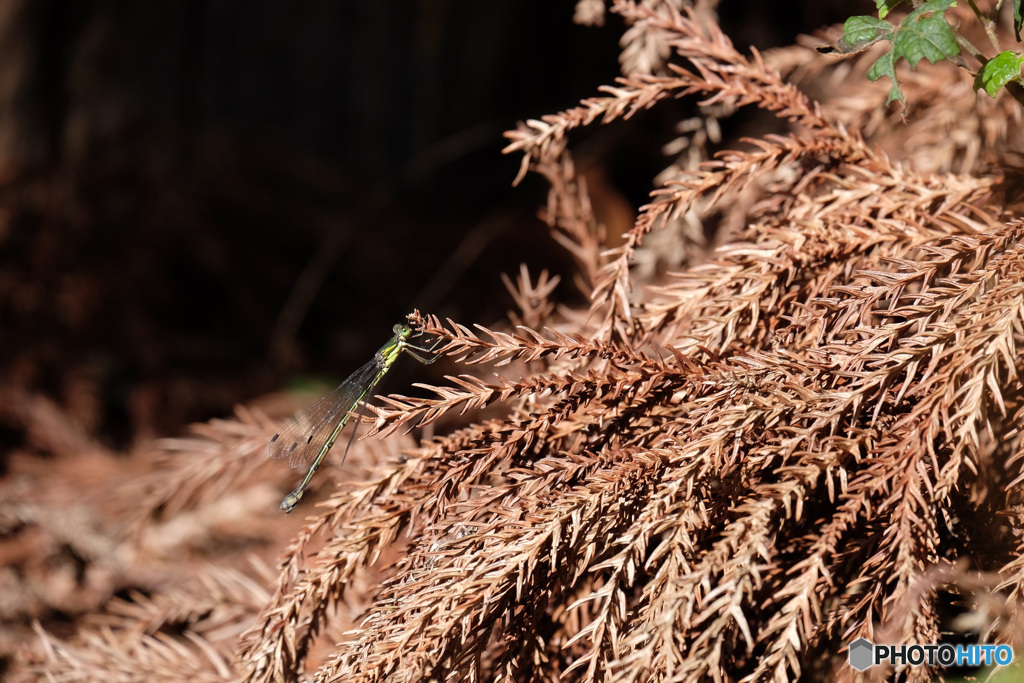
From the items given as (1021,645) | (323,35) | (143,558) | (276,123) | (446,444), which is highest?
(323,35)

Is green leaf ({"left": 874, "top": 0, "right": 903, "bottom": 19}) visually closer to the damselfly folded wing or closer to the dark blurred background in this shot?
the damselfly folded wing

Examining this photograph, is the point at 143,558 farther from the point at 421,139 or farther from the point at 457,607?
the point at 421,139

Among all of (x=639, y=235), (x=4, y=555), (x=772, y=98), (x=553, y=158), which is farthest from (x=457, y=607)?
(x=4, y=555)

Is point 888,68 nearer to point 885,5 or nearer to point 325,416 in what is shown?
point 885,5

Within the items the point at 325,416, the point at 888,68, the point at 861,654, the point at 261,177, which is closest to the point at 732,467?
the point at 861,654

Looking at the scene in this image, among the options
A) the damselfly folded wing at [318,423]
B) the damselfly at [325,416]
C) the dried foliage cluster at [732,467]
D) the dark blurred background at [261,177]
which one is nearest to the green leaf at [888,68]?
the dried foliage cluster at [732,467]

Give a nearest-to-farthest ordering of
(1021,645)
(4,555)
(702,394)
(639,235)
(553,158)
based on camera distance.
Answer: (1021,645) < (702,394) < (639,235) < (553,158) < (4,555)

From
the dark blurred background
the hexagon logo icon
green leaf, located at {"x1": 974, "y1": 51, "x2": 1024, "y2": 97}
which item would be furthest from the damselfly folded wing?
the dark blurred background
